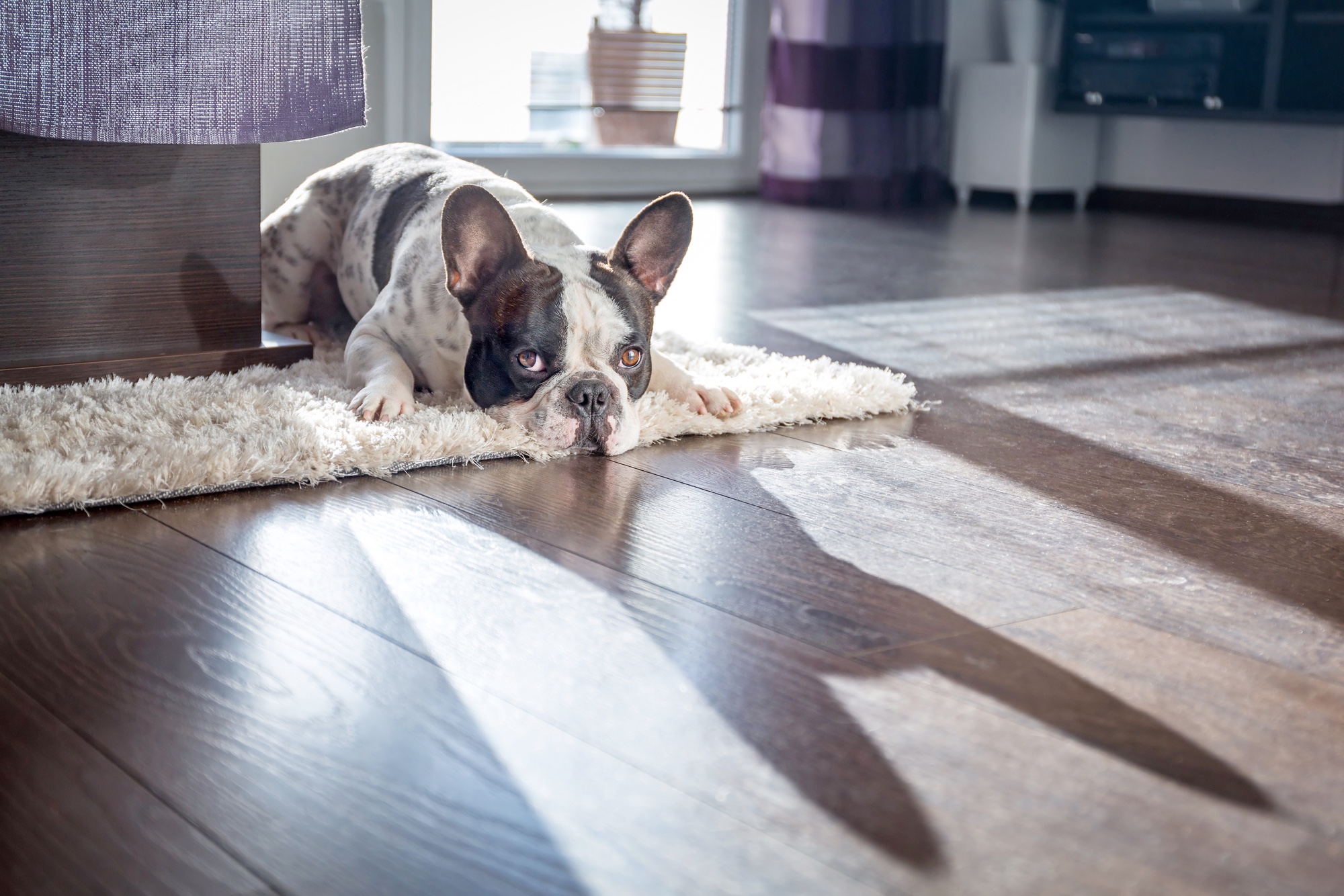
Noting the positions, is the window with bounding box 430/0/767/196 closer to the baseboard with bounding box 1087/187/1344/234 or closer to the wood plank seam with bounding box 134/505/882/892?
the baseboard with bounding box 1087/187/1344/234

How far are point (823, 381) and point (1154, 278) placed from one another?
1.92 m

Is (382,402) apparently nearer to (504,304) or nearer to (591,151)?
(504,304)

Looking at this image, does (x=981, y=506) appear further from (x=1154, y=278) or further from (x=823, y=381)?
(x=1154, y=278)

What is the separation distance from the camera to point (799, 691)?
934 mm

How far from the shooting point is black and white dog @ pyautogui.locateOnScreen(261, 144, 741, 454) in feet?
5.18

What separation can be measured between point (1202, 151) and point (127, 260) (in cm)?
488

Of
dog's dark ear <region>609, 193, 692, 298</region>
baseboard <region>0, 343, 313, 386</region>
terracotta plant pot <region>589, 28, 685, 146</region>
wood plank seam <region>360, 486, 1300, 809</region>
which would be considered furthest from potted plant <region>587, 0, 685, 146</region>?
wood plank seam <region>360, 486, 1300, 809</region>

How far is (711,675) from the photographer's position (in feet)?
3.14

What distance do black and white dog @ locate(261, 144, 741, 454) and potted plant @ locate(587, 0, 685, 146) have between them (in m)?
3.51

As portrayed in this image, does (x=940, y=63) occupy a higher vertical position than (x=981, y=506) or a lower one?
higher

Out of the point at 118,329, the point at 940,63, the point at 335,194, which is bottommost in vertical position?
the point at 118,329

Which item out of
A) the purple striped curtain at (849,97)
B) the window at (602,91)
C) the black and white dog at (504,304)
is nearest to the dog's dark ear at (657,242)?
the black and white dog at (504,304)

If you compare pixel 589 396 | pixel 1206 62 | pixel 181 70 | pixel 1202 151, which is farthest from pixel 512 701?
pixel 1202 151

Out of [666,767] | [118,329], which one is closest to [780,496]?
[666,767]
